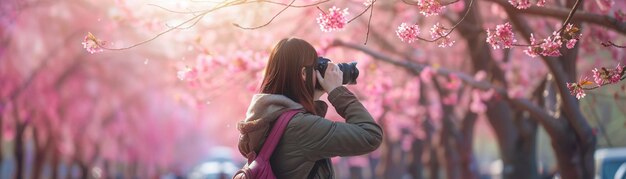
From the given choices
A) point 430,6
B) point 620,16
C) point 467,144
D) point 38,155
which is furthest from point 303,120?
point 38,155

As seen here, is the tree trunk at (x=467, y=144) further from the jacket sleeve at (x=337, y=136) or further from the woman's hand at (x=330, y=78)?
the jacket sleeve at (x=337, y=136)

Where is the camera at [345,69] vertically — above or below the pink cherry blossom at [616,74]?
above

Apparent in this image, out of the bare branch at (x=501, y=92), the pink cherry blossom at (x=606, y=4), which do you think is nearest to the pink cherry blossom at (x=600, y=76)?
the pink cherry blossom at (x=606, y=4)

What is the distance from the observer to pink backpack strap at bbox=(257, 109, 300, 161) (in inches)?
193

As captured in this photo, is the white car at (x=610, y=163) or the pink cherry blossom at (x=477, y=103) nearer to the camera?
the white car at (x=610, y=163)

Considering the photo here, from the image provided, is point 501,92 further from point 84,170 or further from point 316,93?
point 84,170

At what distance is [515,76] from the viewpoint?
53.0 feet

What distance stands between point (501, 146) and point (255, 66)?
3.82m

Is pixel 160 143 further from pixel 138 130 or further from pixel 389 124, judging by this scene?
pixel 389 124

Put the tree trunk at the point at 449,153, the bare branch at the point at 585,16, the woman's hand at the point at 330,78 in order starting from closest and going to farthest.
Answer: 1. the woman's hand at the point at 330,78
2. the bare branch at the point at 585,16
3. the tree trunk at the point at 449,153

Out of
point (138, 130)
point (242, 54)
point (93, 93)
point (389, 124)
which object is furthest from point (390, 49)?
point (138, 130)

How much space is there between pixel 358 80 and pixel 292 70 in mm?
10297

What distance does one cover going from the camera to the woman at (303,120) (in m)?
4.81

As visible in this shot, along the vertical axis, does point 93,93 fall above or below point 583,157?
below
